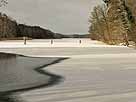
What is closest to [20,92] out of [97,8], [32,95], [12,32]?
[32,95]

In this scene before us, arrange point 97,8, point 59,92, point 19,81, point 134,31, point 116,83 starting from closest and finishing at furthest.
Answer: point 59,92 → point 116,83 → point 19,81 → point 134,31 → point 97,8

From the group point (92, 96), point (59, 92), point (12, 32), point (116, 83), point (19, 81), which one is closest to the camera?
Result: point (92, 96)

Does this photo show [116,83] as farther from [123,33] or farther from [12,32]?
[12,32]

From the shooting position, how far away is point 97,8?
8338 centimetres

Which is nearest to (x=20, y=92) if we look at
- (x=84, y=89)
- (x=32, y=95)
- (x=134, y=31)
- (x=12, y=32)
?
(x=32, y=95)

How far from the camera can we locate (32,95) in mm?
9227

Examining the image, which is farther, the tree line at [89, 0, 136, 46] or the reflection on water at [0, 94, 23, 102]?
the tree line at [89, 0, 136, 46]

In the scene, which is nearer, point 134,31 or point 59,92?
point 59,92

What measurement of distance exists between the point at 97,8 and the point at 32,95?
75290mm

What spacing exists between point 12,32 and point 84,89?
4403 inches

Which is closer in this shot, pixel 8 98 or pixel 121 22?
pixel 8 98

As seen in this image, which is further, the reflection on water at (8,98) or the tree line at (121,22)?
the tree line at (121,22)

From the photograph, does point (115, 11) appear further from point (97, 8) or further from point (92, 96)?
point (92, 96)

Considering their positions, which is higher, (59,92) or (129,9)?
(129,9)
